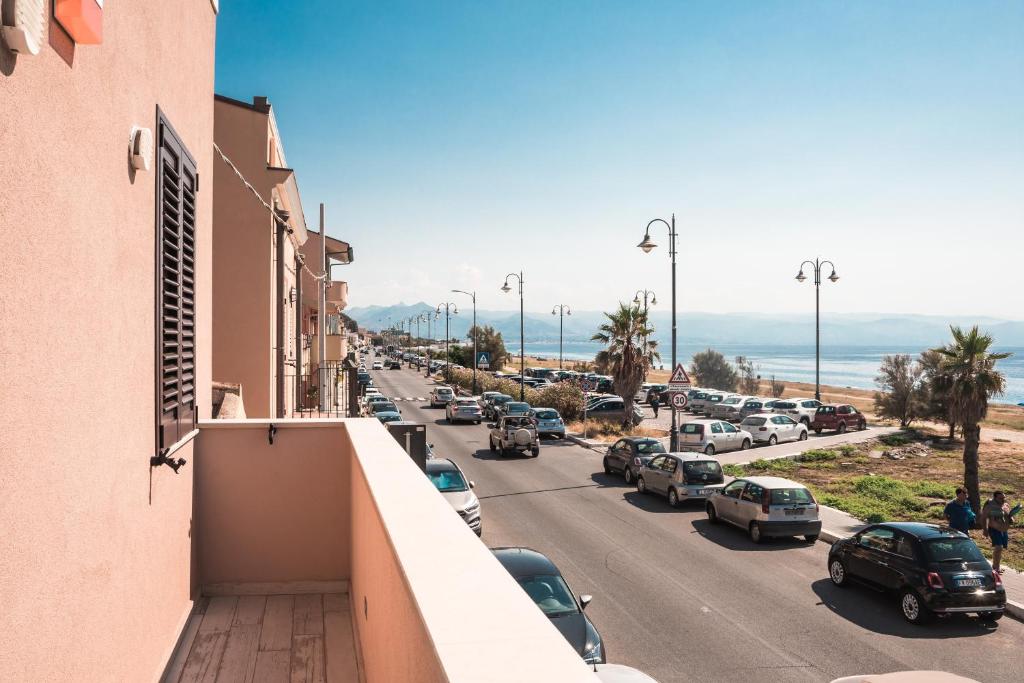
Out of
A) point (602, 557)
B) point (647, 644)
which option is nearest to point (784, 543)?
point (602, 557)

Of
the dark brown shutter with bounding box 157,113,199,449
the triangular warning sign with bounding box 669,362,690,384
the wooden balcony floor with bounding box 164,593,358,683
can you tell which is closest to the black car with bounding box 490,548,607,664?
the wooden balcony floor with bounding box 164,593,358,683

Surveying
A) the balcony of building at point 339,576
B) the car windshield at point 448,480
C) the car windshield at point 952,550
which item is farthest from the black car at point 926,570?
the balcony of building at point 339,576

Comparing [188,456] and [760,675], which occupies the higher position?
[188,456]

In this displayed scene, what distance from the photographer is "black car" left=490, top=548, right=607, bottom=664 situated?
326 inches

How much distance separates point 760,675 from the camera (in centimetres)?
909

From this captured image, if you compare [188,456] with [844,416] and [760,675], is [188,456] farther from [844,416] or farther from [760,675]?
[844,416]

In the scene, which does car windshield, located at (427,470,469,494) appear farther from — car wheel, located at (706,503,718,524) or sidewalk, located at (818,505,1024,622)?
sidewalk, located at (818,505,1024,622)

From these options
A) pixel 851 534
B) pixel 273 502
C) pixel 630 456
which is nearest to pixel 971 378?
pixel 851 534

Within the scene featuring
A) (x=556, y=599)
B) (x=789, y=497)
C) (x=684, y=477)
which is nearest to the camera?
(x=556, y=599)

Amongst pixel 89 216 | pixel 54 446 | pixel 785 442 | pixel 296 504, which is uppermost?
pixel 89 216

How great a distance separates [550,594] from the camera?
29.7 ft

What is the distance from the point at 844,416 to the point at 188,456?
120ft

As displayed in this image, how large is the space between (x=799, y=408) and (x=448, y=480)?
98.8 feet

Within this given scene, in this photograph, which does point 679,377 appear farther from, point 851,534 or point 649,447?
point 851,534
